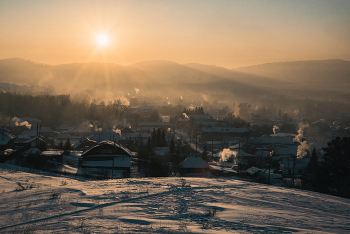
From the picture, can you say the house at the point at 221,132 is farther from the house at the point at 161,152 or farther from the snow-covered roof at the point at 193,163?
the snow-covered roof at the point at 193,163

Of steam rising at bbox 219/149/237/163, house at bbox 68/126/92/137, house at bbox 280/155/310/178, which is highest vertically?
house at bbox 68/126/92/137

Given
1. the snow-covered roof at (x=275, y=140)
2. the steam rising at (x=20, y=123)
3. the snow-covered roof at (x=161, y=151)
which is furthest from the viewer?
the steam rising at (x=20, y=123)

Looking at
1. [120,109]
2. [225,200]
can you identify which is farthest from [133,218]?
[120,109]

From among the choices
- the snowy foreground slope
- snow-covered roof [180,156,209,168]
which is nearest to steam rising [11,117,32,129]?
snow-covered roof [180,156,209,168]

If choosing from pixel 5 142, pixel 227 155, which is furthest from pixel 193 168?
pixel 5 142

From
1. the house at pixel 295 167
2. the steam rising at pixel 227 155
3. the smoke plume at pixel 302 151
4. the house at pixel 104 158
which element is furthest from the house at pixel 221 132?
the house at pixel 104 158

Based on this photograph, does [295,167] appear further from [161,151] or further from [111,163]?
[111,163]

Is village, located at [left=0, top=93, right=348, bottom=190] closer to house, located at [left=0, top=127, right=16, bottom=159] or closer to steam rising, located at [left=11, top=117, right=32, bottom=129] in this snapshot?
house, located at [left=0, top=127, right=16, bottom=159]

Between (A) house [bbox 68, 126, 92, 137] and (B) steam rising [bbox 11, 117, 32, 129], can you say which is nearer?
(A) house [bbox 68, 126, 92, 137]
